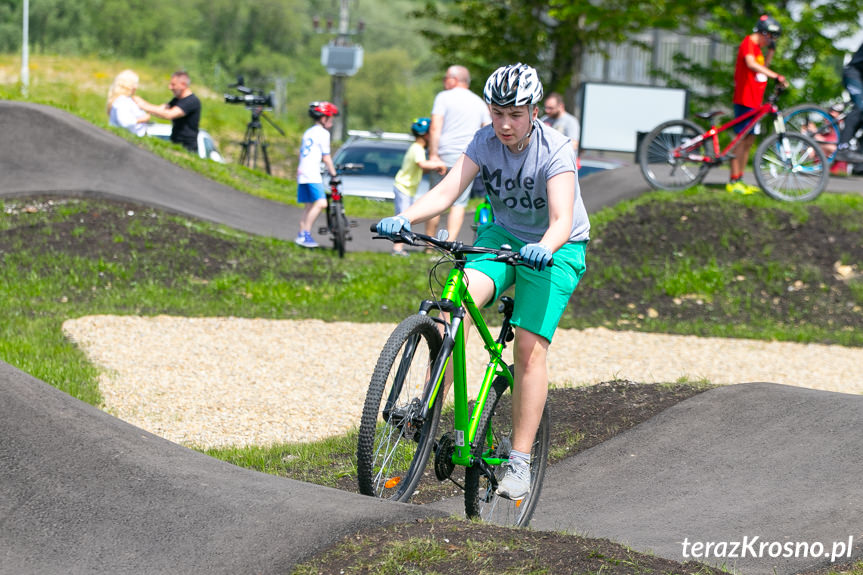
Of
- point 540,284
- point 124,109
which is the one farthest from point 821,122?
point 540,284

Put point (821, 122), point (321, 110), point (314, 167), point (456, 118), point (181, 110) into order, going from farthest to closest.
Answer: point (181, 110) < point (821, 122) < point (321, 110) < point (314, 167) < point (456, 118)

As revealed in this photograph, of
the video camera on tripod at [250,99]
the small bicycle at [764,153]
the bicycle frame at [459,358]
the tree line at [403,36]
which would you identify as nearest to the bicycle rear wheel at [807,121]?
the small bicycle at [764,153]

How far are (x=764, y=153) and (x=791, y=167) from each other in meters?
0.35

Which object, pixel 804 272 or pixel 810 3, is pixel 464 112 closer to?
pixel 804 272

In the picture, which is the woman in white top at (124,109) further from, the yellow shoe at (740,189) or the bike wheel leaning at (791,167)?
the bike wheel leaning at (791,167)

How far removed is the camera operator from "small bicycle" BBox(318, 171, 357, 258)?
362 centimetres

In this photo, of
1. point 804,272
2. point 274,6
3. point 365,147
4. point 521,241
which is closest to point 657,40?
point 365,147

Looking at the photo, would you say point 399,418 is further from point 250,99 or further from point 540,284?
point 250,99

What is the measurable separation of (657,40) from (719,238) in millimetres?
30729

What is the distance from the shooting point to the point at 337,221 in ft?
41.9

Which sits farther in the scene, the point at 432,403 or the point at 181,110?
the point at 181,110

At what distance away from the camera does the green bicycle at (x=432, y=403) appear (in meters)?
4.05

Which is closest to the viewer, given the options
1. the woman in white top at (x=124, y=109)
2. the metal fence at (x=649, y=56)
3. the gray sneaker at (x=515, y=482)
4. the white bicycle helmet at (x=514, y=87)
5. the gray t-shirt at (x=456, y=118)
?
the white bicycle helmet at (x=514, y=87)

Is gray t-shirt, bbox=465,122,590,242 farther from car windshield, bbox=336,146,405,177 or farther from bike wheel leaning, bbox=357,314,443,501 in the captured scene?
car windshield, bbox=336,146,405,177
